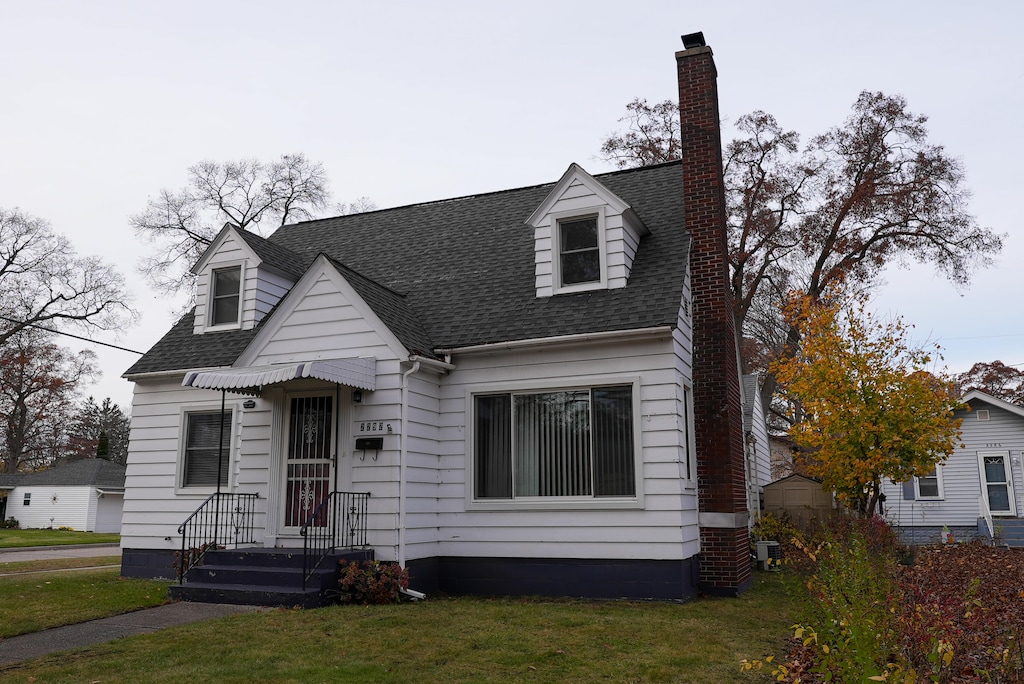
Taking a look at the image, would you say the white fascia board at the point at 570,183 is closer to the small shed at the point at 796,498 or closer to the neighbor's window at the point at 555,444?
the neighbor's window at the point at 555,444

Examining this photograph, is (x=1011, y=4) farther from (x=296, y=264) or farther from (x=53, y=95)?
(x=53, y=95)

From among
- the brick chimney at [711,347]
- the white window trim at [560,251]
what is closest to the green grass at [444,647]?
the brick chimney at [711,347]

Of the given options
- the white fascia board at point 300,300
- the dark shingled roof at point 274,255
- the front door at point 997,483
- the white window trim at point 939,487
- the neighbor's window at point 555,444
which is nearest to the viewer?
the neighbor's window at point 555,444

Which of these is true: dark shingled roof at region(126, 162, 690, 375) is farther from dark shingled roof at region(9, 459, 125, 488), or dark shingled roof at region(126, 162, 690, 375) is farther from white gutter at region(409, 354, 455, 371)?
dark shingled roof at region(9, 459, 125, 488)

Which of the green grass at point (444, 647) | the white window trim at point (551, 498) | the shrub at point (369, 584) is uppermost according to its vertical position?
the white window trim at point (551, 498)

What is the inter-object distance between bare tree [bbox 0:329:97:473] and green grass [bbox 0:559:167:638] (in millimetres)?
35094

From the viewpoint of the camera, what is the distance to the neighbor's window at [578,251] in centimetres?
1221

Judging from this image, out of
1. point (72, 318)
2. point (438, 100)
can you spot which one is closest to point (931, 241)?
point (438, 100)

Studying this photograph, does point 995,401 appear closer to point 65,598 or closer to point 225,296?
point 225,296

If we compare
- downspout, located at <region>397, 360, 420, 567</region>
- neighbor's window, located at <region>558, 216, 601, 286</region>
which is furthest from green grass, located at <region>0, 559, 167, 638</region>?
neighbor's window, located at <region>558, 216, 601, 286</region>

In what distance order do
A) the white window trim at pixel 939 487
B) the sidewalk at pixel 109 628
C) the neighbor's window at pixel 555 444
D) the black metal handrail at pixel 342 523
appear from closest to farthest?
the sidewalk at pixel 109 628
the black metal handrail at pixel 342 523
the neighbor's window at pixel 555 444
the white window trim at pixel 939 487

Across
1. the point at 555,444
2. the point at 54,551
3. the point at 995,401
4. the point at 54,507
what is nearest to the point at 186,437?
the point at 555,444

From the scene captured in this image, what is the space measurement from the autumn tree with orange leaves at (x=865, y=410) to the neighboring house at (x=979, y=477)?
1010cm

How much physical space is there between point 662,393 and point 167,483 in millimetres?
8992
